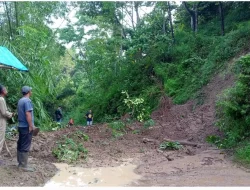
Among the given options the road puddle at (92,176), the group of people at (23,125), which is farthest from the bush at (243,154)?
the group of people at (23,125)

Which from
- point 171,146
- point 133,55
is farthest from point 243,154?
point 133,55

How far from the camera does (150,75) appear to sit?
19.9 metres

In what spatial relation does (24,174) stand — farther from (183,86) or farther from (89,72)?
(89,72)

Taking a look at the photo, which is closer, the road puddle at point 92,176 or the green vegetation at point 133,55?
the road puddle at point 92,176

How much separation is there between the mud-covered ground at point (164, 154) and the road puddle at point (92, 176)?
0.18m

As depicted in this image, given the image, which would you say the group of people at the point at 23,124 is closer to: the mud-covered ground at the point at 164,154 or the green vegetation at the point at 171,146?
the mud-covered ground at the point at 164,154

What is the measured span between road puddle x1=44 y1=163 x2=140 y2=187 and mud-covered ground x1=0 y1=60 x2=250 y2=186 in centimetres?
18

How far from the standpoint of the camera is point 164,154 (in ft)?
28.9

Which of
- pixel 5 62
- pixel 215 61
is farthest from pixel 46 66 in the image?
pixel 215 61

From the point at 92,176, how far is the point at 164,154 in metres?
2.87

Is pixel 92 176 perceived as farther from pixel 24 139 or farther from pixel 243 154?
pixel 243 154

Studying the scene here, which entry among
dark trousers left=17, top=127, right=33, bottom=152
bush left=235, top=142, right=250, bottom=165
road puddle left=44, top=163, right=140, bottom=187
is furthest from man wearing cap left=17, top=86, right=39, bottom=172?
bush left=235, top=142, right=250, bottom=165

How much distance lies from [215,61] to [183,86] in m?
2.03

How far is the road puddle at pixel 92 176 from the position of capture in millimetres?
5902
